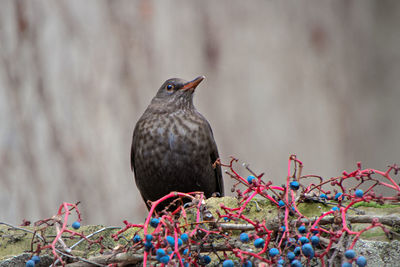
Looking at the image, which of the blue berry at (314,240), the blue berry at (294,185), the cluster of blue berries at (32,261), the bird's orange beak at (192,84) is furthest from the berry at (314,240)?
the bird's orange beak at (192,84)

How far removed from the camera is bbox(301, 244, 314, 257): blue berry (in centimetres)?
205

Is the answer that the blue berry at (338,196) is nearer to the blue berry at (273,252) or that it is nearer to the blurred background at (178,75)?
the blue berry at (273,252)

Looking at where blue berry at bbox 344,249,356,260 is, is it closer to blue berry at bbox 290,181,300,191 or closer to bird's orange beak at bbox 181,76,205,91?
blue berry at bbox 290,181,300,191

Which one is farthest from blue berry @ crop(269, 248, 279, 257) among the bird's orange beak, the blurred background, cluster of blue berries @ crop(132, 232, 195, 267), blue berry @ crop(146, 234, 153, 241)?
the bird's orange beak

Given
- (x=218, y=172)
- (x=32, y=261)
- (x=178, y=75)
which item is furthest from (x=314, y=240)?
(x=218, y=172)

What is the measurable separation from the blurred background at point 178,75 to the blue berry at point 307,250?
2.27 meters

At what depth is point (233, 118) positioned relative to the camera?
448 centimetres

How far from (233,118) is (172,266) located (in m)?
2.48

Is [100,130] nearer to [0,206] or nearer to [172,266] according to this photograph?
[0,206]

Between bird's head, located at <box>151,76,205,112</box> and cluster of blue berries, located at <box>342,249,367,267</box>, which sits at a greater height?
bird's head, located at <box>151,76,205,112</box>

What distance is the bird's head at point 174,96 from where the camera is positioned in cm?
503

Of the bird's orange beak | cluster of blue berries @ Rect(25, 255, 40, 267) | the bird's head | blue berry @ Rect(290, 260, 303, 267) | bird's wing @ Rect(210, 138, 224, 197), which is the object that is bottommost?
bird's wing @ Rect(210, 138, 224, 197)

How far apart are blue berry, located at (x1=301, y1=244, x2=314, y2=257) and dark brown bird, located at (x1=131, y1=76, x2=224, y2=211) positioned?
8.85 feet

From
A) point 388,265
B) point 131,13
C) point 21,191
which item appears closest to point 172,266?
point 388,265
